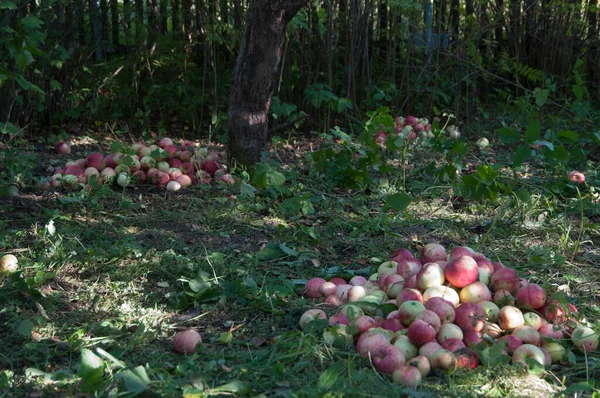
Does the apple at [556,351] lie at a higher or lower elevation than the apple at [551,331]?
lower

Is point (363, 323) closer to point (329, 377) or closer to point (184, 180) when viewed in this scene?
point (329, 377)

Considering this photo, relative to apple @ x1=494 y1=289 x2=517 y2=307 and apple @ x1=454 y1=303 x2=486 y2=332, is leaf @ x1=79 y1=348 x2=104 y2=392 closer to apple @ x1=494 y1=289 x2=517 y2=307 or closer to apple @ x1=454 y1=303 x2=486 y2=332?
apple @ x1=454 y1=303 x2=486 y2=332

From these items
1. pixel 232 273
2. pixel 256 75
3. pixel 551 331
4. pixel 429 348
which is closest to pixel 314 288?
pixel 232 273

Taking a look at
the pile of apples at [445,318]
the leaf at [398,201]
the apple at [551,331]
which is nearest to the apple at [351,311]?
the pile of apples at [445,318]

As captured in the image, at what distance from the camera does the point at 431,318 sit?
95.0 inches

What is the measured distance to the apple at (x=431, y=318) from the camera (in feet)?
7.91

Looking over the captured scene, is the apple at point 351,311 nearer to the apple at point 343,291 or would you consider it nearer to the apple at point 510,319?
the apple at point 343,291

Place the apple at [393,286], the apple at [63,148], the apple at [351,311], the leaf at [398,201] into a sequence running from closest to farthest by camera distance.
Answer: the apple at [351,311] < the apple at [393,286] < the leaf at [398,201] < the apple at [63,148]

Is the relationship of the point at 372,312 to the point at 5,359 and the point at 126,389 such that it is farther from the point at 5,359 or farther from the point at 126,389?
the point at 5,359

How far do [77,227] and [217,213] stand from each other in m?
0.80

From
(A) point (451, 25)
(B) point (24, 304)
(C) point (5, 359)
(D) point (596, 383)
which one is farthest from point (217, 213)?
(A) point (451, 25)

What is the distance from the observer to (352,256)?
3.53 meters

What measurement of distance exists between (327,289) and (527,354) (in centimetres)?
86

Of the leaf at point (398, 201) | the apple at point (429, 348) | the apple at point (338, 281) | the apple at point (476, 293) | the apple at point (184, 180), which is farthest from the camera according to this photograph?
the apple at point (184, 180)
